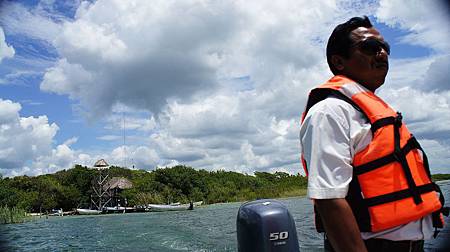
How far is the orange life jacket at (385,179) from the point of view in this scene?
1.25m

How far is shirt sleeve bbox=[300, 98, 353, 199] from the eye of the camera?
120 centimetres

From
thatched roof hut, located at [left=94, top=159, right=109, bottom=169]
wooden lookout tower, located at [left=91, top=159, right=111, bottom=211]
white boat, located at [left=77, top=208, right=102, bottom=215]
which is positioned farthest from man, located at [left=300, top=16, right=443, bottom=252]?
thatched roof hut, located at [left=94, top=159, right=109, bottom=169]

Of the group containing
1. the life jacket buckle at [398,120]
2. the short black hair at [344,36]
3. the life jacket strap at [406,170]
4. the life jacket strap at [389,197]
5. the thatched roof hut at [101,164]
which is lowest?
the life jacket strap at [389,197]

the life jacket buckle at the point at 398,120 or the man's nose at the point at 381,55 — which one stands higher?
the man's nose at the point at 381,55

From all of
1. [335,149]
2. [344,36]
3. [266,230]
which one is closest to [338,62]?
[344,36]

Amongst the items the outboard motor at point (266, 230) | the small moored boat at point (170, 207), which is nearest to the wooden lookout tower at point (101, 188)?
the small moored boat at point (170, 207)

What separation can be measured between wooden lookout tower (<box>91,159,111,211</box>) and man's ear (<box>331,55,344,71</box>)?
48.4 m

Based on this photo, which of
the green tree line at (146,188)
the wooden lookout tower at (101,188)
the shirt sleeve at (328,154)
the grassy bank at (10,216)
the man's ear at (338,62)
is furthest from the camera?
the wooden lookout tower at (101,188)

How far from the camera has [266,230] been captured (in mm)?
2691

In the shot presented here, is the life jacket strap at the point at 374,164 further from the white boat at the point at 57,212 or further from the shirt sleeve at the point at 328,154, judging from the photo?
the white boat at the point at 57,212

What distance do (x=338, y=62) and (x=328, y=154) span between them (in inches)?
16.1

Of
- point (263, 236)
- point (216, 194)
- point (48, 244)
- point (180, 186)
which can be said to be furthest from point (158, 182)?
point (263, 236)

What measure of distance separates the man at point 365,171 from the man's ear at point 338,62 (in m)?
0.07

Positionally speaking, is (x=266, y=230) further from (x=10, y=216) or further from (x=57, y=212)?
(x=57, y=212)
